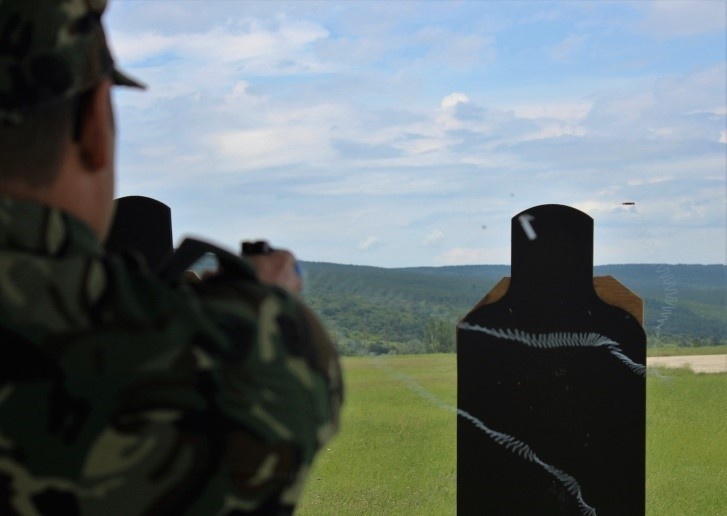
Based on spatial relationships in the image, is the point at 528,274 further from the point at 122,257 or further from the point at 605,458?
the point at 122,257

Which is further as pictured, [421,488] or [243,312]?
[421,488]

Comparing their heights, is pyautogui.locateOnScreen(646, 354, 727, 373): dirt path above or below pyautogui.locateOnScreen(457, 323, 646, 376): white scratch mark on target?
below

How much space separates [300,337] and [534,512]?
2252mm

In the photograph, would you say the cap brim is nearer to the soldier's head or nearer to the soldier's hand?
the soldier's head

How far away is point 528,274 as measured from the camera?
284 centimetres

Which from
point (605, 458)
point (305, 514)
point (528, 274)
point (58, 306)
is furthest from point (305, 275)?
point (305, 514)

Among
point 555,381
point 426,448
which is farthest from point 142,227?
point 426,448

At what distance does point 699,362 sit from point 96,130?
7704mm

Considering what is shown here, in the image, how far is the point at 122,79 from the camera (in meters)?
0.98

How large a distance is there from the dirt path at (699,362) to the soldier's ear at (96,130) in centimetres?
721

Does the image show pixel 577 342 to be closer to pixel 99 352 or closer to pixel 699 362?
pixel 99 352

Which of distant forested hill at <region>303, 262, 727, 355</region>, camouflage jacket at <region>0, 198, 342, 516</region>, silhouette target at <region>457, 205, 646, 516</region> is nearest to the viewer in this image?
camouflage jacket at <region>0, 198, 342, 516</region>

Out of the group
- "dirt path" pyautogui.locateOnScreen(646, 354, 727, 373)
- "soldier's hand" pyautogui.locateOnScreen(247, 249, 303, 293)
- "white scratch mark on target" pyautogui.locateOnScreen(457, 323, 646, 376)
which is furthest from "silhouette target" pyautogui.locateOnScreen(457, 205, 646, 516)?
"dirt path" pyautogui.locateOnScreen(646, 354, 727, 373)

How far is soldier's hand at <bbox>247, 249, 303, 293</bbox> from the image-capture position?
3.33ft
